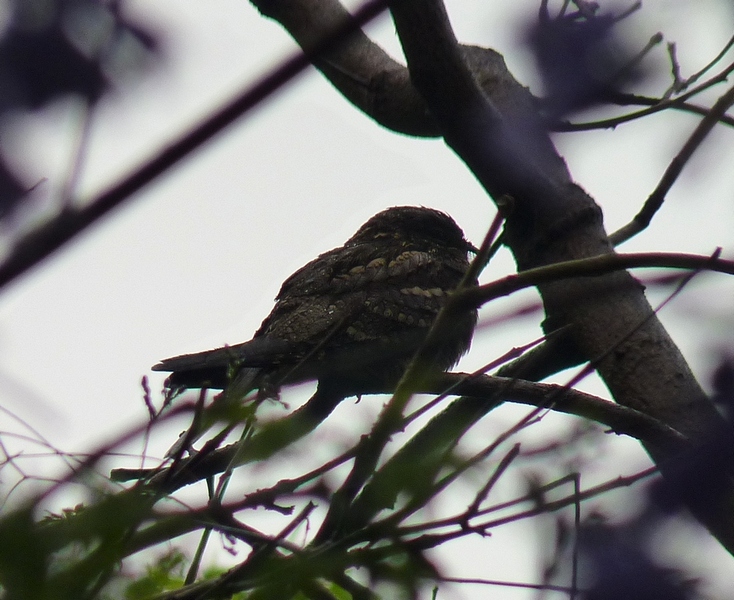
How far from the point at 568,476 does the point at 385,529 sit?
1.18 feet

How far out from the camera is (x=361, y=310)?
4062mm

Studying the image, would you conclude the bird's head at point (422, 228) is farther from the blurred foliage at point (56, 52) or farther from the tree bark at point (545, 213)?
the blurred foliage at point (56, 52)

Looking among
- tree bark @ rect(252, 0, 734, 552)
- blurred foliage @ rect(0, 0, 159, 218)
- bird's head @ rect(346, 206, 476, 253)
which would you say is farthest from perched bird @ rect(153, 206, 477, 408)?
blurred foliage @ rect(0, 0, 159, 218)

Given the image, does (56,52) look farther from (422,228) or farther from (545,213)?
(422,228)

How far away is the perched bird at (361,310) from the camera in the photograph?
11.7 ft

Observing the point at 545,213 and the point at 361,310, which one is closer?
the point at 545,213

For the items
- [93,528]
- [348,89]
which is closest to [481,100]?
[348,89]

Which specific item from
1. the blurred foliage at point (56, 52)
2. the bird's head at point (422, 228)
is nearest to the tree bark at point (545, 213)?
the blurred foliage at point (56, 52)

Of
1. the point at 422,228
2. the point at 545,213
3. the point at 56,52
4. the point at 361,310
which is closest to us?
the point at 56,52

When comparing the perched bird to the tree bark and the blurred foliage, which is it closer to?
the tree bark

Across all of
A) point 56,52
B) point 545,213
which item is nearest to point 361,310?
point 545,213

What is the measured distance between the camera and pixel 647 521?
1269mm

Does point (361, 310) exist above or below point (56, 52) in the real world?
above

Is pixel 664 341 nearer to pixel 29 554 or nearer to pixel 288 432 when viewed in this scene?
pixel 288 432
